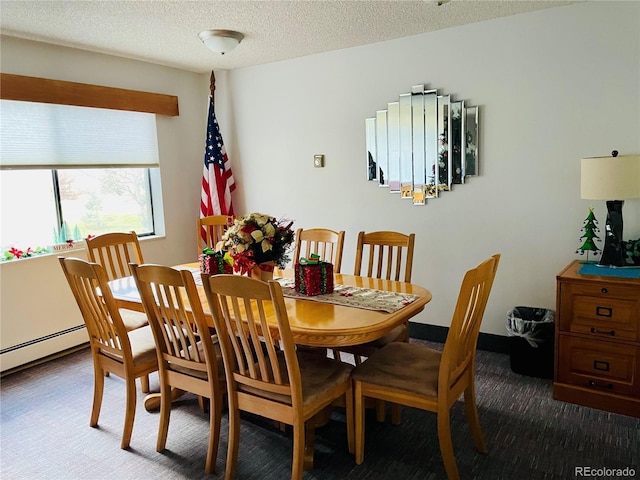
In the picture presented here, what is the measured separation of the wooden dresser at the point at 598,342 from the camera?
2.60 meters

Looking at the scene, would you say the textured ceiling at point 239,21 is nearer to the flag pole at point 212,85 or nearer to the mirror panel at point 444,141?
the mirror panel at point 444,141

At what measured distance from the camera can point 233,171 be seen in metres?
4.91

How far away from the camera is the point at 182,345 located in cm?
233

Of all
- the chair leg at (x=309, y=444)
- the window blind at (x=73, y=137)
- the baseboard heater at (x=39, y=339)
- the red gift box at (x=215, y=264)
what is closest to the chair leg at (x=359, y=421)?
the chair leg at (x=309, y=444)

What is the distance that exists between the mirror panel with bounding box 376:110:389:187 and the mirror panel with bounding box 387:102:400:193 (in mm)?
30

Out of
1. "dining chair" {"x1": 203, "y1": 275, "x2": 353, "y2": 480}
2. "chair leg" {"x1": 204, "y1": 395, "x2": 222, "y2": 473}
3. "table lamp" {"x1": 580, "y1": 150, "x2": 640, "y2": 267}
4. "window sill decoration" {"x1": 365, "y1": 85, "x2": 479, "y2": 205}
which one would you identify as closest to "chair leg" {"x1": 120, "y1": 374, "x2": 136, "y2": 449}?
"chair leg" {"x1": 204, "y1": 395, "x2": 222, "y2": 473}

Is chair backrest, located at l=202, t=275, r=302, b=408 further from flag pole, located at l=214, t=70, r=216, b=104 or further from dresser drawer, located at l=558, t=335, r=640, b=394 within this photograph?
flag pole, located at l=214, t=70, r=216, b=104

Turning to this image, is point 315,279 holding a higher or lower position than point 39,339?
higher

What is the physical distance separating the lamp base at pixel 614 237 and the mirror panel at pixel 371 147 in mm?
1725

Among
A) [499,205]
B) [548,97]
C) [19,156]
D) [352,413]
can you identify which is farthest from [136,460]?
[548,97]

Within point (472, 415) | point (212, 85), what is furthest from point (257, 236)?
Result: point (212, 85)

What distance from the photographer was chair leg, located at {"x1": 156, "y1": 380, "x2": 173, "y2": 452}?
244 cm

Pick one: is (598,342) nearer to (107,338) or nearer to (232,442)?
(232,442)

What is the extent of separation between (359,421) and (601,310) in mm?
1496
